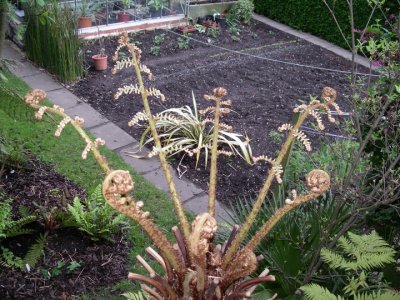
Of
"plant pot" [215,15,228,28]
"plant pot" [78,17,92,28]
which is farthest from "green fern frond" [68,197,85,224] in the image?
"plant pot" [215,15,228,28]

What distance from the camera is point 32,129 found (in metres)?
4.74

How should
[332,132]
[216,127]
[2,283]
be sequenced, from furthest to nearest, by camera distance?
1. [332,132]
2. [2,283]
3. [216,127]

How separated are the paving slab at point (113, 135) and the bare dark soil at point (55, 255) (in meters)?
0.94

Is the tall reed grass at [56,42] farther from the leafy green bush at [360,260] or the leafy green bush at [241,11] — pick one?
the leafy green bush at [360,260]

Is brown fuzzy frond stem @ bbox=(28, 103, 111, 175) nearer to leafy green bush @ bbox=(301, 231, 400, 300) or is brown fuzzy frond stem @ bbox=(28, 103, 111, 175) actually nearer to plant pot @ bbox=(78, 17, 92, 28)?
leafy green bush @ bbox=(301, 231, 400, 300)

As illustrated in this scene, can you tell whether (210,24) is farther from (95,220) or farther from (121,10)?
(95,220)

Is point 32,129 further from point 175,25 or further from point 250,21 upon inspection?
point 250,21

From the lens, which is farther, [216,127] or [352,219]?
[352,219]

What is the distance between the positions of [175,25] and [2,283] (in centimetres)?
618

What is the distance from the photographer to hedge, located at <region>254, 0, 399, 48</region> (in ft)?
27.9

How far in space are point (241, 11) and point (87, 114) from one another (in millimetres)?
4786

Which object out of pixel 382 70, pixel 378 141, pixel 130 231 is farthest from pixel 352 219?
pixel 130 231

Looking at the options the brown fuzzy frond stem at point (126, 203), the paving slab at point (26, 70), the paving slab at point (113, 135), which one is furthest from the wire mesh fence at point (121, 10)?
the brown fuzzy frond stem at point (126, 203)

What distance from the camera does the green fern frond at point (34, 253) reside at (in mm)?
3137
